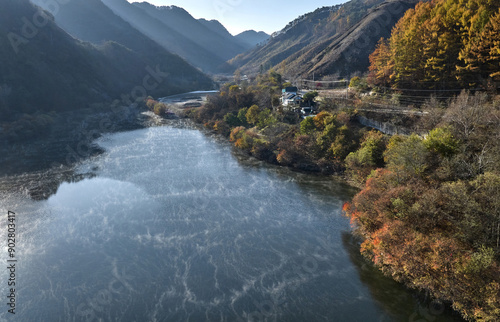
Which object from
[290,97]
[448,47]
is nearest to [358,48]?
[290,97]

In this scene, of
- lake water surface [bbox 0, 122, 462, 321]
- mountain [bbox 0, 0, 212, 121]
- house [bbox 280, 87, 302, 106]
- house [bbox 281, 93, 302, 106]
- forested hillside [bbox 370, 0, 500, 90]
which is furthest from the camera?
mountain [bbox 0, 0, 212, 121]

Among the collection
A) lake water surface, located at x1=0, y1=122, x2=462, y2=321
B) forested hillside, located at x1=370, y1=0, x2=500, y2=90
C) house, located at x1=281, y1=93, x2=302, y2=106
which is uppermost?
forested hillside, located at x1=370, y1=0, x2=500, y2=90

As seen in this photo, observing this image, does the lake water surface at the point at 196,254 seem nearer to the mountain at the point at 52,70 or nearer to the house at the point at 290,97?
the house at the point at 290,97

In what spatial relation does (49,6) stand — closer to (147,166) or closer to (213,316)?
(147,166)

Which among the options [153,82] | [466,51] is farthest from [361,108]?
[153,82]

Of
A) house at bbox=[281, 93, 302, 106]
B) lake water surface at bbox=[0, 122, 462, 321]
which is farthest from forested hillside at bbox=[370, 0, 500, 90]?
lake water surface at bbox=[0, 122, 462, 321]

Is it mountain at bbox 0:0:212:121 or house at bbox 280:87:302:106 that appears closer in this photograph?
house at bbox 280:87:302:106

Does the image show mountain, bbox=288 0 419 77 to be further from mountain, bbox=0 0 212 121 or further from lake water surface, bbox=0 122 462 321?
mountain, bbox=0 0 212 121

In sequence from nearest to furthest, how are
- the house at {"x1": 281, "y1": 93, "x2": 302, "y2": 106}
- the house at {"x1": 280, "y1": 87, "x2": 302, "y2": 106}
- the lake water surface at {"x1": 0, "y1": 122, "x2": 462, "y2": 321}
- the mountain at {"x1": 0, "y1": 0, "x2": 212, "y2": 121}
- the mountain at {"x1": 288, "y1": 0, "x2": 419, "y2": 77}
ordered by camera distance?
the lake water surface at {"x1": 0, "y1": 122, "x2": 462, "y2": 321}, the house at {"x1": 281, "y1": 93, "x2": 302, "y2": 106}, the house at {"x1": 280, "y1": 87, "x2": 302, "y2": 106}, the mountain at {"x1": 0, "y1": 0, "x2": 212, "y2": 121}, the mountain at {"x1": 288, "y1": 0, "x2": 419, "y2": 77}
